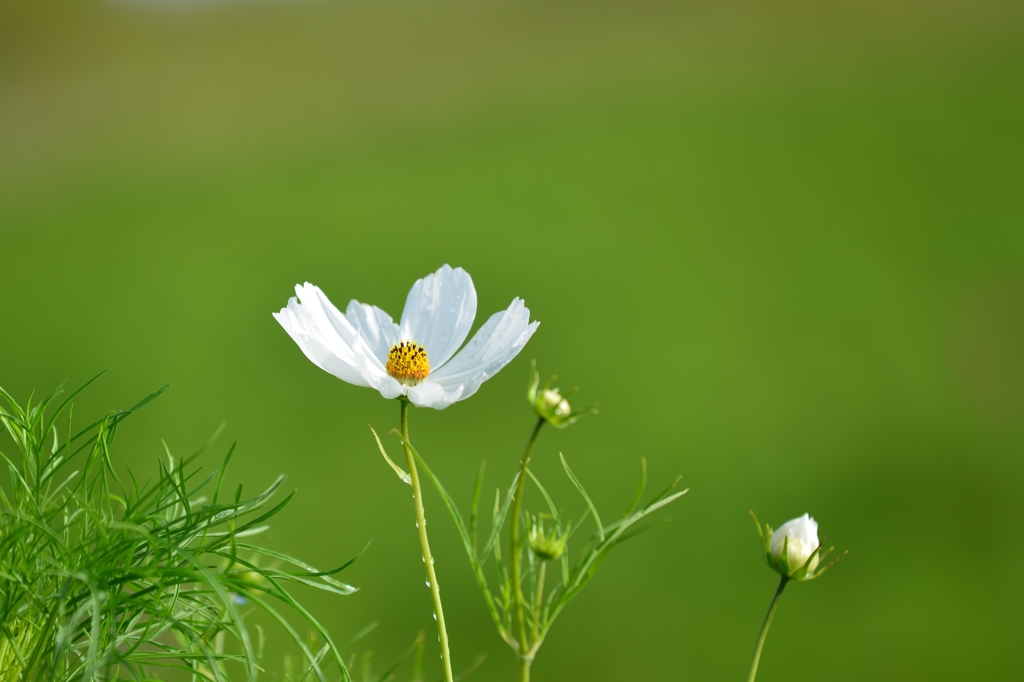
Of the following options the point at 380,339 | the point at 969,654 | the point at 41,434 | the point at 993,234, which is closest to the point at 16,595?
the point at 41,434

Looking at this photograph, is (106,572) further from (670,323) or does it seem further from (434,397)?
(670,323)

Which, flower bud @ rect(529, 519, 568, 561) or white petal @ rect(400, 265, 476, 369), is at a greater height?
white petal @ rect(400, 265, 476, 369)

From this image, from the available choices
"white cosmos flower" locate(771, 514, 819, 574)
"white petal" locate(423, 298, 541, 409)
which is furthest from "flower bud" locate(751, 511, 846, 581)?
"white petal" locate(423, 298, 541, 409)

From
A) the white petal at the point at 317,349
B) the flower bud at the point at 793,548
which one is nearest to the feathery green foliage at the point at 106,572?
the white petal at the point at 317,349

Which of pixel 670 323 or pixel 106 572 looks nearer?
pixel 106 572

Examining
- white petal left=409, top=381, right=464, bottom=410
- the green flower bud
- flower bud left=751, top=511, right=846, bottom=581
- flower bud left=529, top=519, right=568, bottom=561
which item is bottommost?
flower bud left=751, top=511, right=846, bottom=581

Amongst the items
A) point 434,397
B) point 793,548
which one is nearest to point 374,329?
point 434,397

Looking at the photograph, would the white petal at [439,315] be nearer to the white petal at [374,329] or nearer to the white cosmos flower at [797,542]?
the white petal at [374,329]

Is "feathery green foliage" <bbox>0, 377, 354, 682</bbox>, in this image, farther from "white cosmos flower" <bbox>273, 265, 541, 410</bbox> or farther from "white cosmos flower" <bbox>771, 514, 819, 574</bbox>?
"white cosmos flower" <bbox>771, 514, 819, 574</bbox>
